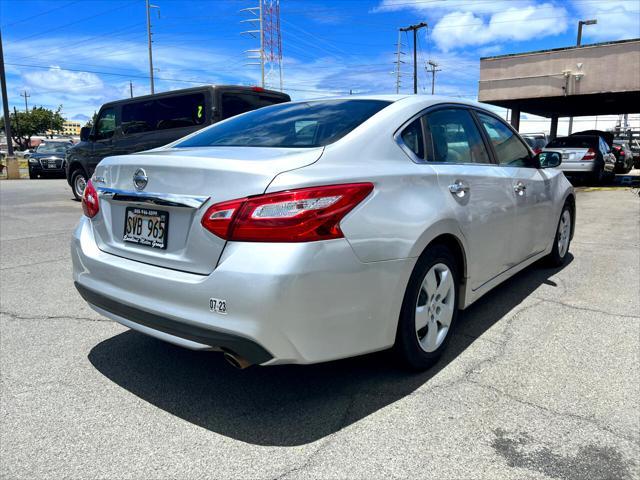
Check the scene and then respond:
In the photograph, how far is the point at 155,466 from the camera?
2205 mm

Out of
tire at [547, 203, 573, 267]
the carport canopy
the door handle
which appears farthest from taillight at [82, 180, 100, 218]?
the carport canopy

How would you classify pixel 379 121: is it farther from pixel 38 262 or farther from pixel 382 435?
pixel 38 262

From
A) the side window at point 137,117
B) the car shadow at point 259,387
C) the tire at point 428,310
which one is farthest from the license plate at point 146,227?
the side window at point 137,117

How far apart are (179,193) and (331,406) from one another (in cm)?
132

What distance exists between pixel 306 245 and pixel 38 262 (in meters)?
4.67

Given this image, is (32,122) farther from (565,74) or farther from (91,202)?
(91,202)

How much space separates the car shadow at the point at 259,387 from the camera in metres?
2.53

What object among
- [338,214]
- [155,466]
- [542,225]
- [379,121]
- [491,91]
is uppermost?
[491,91]

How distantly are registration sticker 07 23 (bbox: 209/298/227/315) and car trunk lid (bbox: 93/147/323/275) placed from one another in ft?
0.47

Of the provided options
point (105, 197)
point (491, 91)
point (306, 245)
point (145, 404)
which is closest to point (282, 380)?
point (145, 404)

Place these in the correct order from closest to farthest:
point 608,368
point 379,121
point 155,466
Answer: point 155,466 < point 379,121 < point 608,368

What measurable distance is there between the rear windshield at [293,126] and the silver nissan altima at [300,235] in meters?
0.02

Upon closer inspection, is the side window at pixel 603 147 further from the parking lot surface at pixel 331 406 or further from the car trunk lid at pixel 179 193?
the car trunk lid at pixel 179 193

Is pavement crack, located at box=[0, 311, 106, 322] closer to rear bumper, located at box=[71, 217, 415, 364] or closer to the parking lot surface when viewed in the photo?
the parking lot surface
